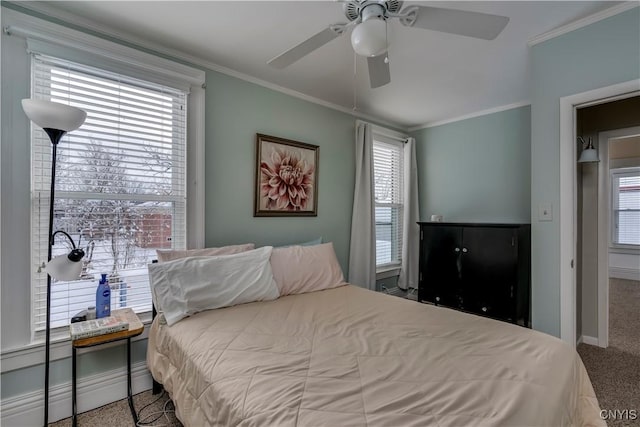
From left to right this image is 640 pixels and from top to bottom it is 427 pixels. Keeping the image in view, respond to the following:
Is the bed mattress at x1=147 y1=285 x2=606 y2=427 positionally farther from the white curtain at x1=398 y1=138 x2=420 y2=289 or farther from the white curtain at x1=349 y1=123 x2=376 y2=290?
the white curtain at x1=398 y1=138 x2=420 y2=289

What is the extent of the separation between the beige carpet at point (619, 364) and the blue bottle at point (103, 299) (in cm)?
315

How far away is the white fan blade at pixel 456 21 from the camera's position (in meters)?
1.26

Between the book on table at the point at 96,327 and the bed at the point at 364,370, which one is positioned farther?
the book on table at the point at 96,327

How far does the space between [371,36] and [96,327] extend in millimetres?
2060

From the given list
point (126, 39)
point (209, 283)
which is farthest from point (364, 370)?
point (126, 39)

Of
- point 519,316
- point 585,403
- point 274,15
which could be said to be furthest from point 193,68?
point 519,316

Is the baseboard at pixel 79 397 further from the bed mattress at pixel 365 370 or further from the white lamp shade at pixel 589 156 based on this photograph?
the white lamp shade at pixel 589 156

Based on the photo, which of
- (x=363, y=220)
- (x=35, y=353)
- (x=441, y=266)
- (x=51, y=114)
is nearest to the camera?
(x=51, y=114)

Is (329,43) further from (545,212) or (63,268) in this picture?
(63,268)

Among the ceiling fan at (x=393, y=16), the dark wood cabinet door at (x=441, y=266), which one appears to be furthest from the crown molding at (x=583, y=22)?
Answer: the dark wood cabinet door at (x=441, y=266)

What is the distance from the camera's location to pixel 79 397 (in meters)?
1.84

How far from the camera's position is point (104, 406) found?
192cm

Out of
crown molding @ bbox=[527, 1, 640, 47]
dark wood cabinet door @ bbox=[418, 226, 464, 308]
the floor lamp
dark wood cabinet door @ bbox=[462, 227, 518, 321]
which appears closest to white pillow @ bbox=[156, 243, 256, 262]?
the floor lamp

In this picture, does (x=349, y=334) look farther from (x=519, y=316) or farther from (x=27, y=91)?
(x=27, y=91)
